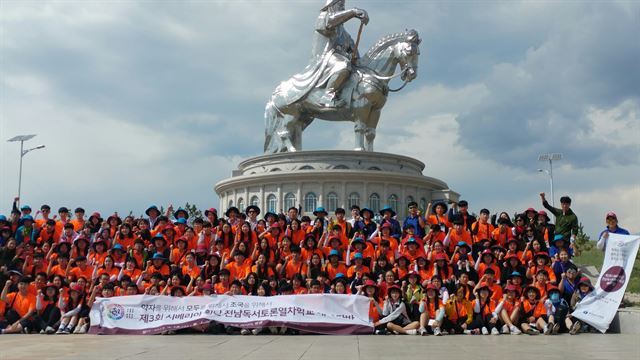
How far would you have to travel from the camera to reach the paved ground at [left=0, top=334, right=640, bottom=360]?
7.56 meters

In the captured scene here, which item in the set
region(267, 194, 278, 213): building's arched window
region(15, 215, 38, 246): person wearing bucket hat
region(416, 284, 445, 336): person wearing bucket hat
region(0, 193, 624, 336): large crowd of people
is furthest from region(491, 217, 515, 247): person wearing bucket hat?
region(267, 194, 278, 213): building's arched window

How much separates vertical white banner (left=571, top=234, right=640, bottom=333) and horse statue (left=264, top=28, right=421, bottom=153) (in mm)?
24541

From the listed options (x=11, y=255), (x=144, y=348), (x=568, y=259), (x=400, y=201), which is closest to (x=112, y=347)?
(x=144, y=348)

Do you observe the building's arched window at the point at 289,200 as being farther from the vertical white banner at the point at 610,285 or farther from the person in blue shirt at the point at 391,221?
the vertical white banner at the point at 610,285

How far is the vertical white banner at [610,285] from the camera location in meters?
10.7

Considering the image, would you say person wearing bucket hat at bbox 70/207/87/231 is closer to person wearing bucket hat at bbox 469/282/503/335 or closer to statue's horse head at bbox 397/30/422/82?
person wearing bucket hat at bbox 469/282/503/335

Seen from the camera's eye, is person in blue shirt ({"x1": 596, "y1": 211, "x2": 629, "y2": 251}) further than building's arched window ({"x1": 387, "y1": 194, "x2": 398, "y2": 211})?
No

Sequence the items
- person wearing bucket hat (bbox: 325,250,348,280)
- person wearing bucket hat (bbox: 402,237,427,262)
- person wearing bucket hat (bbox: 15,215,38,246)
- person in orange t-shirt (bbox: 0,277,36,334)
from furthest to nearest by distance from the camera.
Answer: person wearing bucket hat (bbox: 15,215,38,246) → person wearing bucket hat (bbox: 402,237,427,262) → person wearing bucket hat (bbox: 325,250,348,280) → person in orange t-shirt (bbox: 0,277,36,334)

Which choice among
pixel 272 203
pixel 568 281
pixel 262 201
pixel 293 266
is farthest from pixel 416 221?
pixel 262 201

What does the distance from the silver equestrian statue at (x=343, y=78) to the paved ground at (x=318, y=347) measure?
86.2 feet

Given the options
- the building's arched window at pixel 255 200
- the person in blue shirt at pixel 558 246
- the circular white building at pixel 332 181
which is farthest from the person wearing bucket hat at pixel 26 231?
the building's arched window at pixel 255 200

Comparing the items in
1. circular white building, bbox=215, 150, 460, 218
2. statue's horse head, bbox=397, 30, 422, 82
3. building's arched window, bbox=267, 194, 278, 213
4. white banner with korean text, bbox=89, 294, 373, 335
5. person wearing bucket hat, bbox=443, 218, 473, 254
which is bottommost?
white banner with korean text, bbox=89, 294, 373, 335

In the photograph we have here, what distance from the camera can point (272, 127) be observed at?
39.2 metres

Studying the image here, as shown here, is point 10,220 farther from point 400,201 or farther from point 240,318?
point 400,201
